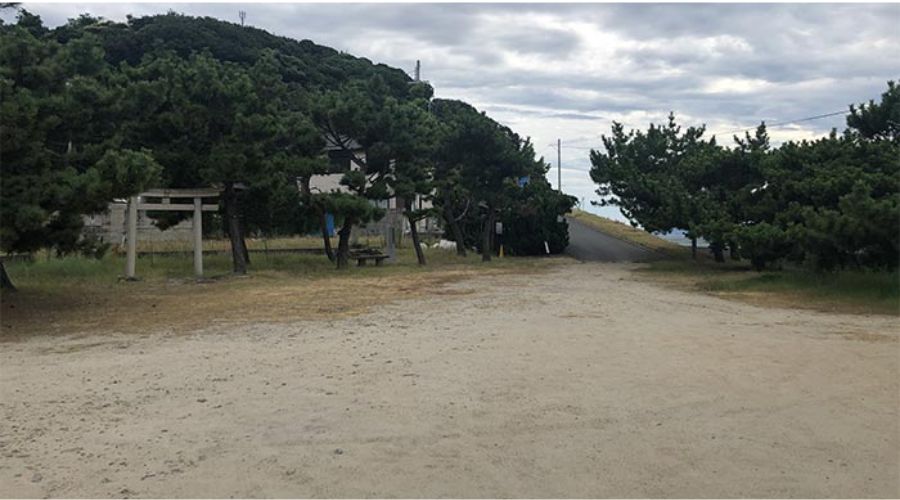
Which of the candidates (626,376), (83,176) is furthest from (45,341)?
(626,376)

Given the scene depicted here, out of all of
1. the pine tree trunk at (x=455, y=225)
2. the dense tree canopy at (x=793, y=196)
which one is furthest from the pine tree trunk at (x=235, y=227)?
the dense tree canopy at (x=793, y=196)

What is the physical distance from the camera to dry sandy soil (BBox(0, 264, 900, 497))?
13.8 ft

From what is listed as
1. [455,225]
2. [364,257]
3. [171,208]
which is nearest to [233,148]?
[171,208]

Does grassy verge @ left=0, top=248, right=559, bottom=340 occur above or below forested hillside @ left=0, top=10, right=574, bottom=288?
below

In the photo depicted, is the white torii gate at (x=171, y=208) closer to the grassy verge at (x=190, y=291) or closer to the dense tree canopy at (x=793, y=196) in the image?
the grassy verge at (x=190, y=291)

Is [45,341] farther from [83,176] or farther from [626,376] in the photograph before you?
[626,376]

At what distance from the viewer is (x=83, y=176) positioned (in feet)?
36.6

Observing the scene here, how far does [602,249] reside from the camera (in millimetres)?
39062

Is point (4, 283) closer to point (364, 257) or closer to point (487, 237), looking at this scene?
point (364, 257)

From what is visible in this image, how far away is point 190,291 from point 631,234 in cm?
3466

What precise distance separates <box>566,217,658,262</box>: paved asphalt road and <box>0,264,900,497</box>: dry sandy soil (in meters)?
25.1

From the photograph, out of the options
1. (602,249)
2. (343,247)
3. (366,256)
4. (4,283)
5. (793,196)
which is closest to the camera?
(4,283)

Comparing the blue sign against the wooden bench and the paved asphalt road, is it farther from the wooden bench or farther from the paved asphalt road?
the paved asphalt road

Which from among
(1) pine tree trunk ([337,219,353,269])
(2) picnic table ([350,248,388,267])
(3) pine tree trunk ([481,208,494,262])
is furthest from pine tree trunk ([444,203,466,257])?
(1) pine tree trunk ([337,219,353,269])
